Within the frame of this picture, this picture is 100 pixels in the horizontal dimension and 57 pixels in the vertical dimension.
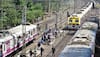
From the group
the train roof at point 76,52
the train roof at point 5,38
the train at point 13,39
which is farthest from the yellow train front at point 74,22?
the train roof at point 76,52

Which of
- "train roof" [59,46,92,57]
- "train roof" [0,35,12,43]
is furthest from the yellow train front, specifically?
"train roof" [59,46,92,57]

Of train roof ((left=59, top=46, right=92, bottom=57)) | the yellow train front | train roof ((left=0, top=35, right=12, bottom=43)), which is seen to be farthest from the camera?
the yellow train front

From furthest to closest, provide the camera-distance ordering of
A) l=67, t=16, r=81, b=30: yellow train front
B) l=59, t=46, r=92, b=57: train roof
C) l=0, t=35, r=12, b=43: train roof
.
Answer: l=67, t=16, r=81, b=30: yellow train front < l=0, t=35, r=12, b=43: train roof < l=59, t=46, r=92, b=57: train roof

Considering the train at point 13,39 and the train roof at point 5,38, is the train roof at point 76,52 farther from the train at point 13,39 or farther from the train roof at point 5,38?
the train roof at point 5,38

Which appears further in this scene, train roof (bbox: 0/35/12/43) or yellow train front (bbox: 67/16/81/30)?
yellow train front (bbox: 67/16/81/30)

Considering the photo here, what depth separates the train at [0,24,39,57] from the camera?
24328 mm

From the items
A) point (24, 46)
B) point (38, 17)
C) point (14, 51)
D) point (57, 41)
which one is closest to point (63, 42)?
point (57, 41)

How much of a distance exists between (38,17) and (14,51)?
27.8m

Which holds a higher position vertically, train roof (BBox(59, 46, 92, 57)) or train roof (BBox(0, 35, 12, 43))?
train roof (BBox(0, 35, 12, 43))

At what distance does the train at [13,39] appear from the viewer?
24328 millimetres

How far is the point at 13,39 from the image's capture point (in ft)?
87.5

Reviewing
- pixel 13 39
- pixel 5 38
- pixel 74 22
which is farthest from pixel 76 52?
pixel 74 22

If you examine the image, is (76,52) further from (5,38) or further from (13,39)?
(13,39)

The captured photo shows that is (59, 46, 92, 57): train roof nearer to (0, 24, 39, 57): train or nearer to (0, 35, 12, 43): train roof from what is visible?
(0, 24, 39, 57): train
